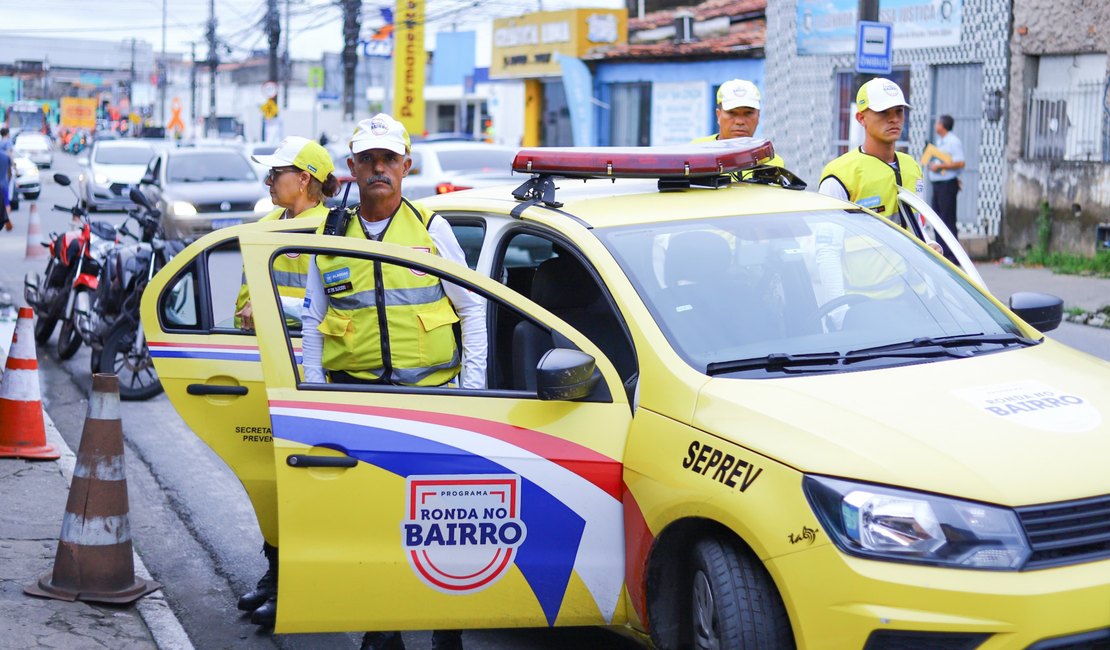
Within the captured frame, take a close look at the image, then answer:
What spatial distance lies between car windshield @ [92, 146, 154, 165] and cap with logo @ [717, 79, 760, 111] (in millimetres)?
26047

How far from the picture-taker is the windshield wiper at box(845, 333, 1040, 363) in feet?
13.8

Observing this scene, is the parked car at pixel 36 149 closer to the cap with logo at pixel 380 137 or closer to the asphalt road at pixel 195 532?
the asphalt road at pixel 195 532

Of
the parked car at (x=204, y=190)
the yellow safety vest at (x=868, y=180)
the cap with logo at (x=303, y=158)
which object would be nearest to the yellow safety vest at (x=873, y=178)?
the yellow safety vest at (x=868, y=180)

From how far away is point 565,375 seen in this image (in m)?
3.95

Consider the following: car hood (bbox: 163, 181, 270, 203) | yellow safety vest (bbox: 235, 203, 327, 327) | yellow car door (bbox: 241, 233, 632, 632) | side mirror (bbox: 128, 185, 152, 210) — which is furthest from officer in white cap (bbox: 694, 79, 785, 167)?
car hood (bbox: 163, 181, 270, 203)

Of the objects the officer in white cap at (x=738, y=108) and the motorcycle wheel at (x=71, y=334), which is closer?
the officer in white cap at (x=738, y=108)

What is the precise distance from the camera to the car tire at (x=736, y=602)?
3.60 meters

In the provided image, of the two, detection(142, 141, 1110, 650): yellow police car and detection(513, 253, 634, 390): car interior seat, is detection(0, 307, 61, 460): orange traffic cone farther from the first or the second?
detection(513, 253, 634, 390): car interior seat

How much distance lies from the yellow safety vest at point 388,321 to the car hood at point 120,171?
85.5ft

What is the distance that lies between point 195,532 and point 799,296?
138 inches

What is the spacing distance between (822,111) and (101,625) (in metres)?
19.7

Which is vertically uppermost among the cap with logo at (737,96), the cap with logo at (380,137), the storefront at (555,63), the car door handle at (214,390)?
the storefront at (555,63)

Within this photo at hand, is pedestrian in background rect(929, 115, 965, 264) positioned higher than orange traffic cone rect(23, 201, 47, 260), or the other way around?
pedestrian in background rect(929, 115, 965, 264)

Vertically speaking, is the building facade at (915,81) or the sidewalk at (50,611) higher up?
the building facade at (915,81)
